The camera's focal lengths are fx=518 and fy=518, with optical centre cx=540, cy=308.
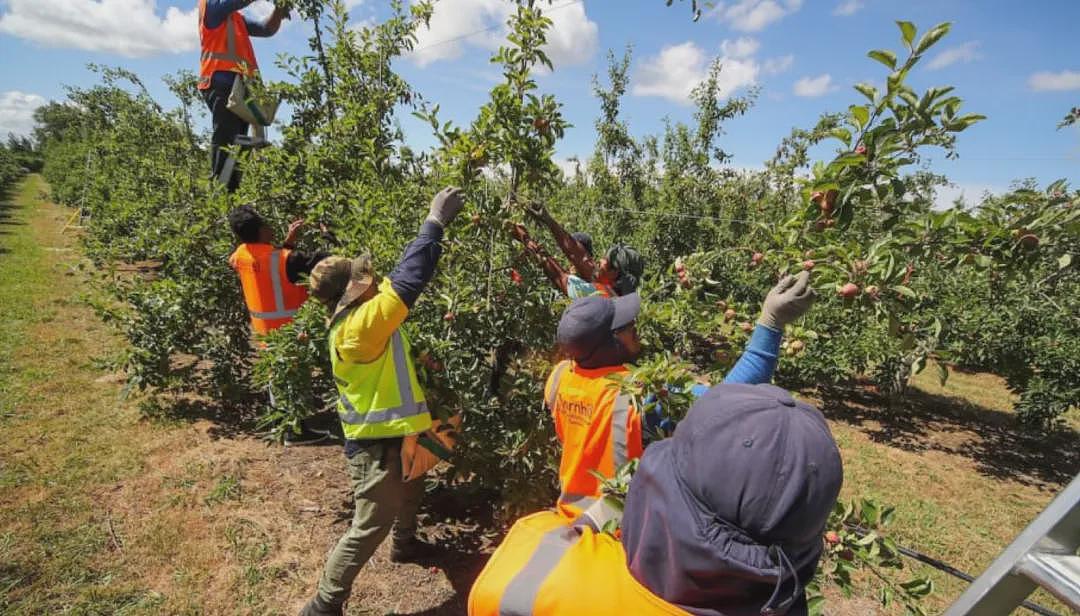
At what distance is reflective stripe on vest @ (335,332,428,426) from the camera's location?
2641mm

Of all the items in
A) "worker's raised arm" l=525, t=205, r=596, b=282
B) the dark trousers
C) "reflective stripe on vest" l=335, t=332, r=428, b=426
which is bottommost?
"reflective stripe on vest" l=335, t=332, r=428, b=426

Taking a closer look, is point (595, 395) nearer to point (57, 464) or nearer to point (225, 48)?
point (57, 464)

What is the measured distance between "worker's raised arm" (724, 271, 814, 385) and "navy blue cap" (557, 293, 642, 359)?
528 mm

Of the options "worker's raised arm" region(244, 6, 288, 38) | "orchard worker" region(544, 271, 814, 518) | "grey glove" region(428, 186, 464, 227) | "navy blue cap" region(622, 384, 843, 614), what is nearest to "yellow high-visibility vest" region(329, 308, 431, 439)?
"grey glove" region(428, 186, 464, 227)

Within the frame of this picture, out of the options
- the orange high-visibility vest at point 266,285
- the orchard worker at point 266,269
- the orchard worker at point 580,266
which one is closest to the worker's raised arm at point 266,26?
the orchard worker at point 266,269

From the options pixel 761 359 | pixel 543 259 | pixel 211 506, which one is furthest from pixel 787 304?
pixel 211 506

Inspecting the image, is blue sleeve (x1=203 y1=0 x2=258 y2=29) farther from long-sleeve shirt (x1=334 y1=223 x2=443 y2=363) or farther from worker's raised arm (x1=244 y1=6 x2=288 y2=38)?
long-sleeve shirt (x1=334 y1=223 x2=443 y2=363)

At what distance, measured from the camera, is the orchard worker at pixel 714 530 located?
0.87 m

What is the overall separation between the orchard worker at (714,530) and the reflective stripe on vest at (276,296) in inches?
150

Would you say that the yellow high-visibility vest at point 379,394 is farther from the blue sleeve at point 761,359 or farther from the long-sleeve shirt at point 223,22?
the long-sleeve shirt at point 223,22

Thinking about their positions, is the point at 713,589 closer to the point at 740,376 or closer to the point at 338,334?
the point at 740,376

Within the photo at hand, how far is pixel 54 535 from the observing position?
3.33m

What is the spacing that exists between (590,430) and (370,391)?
1223 mm

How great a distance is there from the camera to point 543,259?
11.0ft
